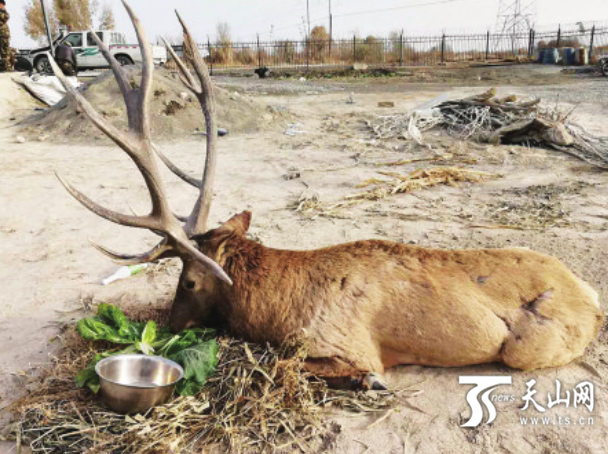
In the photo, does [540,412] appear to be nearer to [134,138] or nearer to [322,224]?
[134,138]

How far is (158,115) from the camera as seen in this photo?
43.3 feet

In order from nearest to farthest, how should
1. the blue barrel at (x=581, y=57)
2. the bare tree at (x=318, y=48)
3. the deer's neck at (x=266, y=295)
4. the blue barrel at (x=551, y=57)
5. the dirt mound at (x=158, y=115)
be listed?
1. the deer's neck at (x=266, y=295)
2. the dirt mound at (x=158, y=115)
3. the blue barrel at (x=581, y=57)
4. the blue barrel at (x=551, y=57)
5. the bare tree at (x=318, y=48)

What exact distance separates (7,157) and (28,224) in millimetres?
4535

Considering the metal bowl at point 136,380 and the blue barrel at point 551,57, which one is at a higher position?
the blue barrel at point 551,57

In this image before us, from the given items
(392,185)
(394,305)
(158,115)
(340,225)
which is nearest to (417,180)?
(392,185)

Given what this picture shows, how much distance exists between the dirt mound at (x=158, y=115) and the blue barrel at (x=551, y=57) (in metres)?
24.0

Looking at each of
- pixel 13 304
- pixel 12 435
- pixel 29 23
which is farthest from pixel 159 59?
pixel 29 23

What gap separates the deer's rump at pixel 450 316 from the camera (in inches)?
138

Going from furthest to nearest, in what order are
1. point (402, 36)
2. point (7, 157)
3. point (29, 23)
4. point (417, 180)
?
point (29, 23) → point (402, 36) → point (7, 157) → point (417, 180)

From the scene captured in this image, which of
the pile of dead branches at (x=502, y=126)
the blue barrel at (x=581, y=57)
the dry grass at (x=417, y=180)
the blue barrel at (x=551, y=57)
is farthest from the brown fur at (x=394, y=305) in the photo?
the blue barrel at (x=551, y=57)

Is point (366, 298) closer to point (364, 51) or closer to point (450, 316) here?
point (450, 316)

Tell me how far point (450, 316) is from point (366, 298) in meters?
0.51

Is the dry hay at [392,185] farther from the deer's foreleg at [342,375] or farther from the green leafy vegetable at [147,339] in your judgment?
the deer's foreleg at [342,375]

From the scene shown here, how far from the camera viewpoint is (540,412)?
11.0 ft
